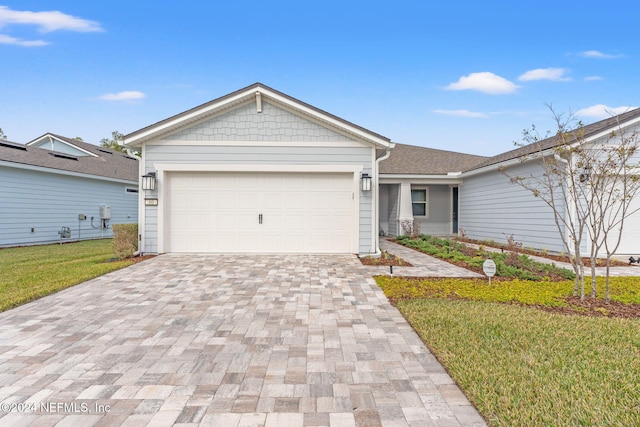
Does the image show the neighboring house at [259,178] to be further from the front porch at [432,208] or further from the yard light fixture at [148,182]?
the front porch at [432,208]

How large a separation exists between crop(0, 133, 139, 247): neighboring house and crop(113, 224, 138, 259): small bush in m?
6.39

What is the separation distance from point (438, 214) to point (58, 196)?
16193 mm

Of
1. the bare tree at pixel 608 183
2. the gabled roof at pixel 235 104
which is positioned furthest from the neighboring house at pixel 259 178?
the bare tree at pixel 608 183

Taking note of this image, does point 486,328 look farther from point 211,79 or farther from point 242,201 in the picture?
point 211,79

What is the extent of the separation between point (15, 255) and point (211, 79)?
1041cm

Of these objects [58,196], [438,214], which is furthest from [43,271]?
[438,214]

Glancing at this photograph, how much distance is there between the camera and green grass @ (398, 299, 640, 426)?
2.21 m

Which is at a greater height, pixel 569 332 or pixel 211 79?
pixel 211 79

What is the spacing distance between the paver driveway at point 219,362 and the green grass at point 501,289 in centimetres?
65

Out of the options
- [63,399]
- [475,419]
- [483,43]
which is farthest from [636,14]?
[63,399]

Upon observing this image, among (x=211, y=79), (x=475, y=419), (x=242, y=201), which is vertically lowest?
(x=475, y=419)

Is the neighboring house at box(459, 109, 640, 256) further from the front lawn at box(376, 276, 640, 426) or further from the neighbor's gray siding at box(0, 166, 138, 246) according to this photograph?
the neighbor's gray siding at box(0, 166, 138, 246)

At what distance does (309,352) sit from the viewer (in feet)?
10.6

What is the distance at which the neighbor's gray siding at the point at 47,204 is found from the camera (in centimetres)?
1173
